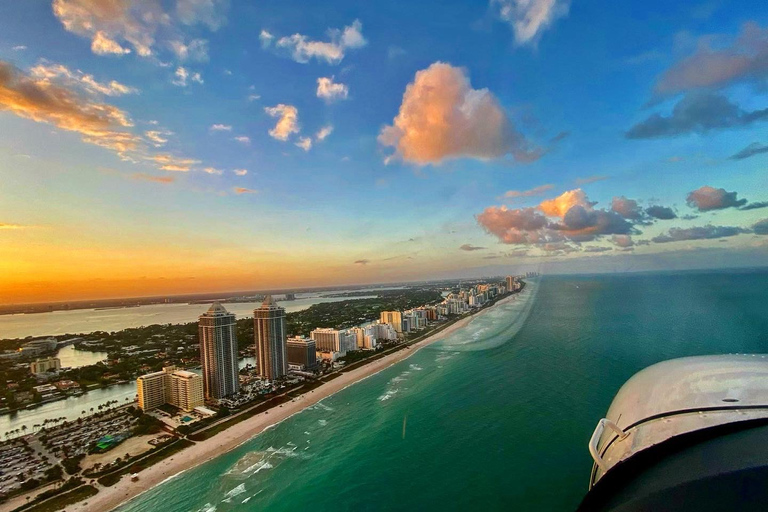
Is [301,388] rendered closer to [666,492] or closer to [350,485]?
[350,485]

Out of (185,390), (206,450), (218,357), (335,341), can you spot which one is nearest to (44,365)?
(185,390)

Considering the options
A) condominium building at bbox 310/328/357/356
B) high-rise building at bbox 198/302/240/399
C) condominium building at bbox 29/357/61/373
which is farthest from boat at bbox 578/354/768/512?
condominium building at bbox 29/357/61/373

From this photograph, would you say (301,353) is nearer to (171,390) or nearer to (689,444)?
(171,390)

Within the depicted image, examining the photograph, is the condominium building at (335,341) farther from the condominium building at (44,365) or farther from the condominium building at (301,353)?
the condominium building at (44,365)

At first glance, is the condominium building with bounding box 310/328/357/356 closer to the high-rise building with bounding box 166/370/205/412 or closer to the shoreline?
the shoreline

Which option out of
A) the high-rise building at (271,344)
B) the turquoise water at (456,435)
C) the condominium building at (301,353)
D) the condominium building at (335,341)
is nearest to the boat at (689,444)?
the turquoise water at (456,435)
